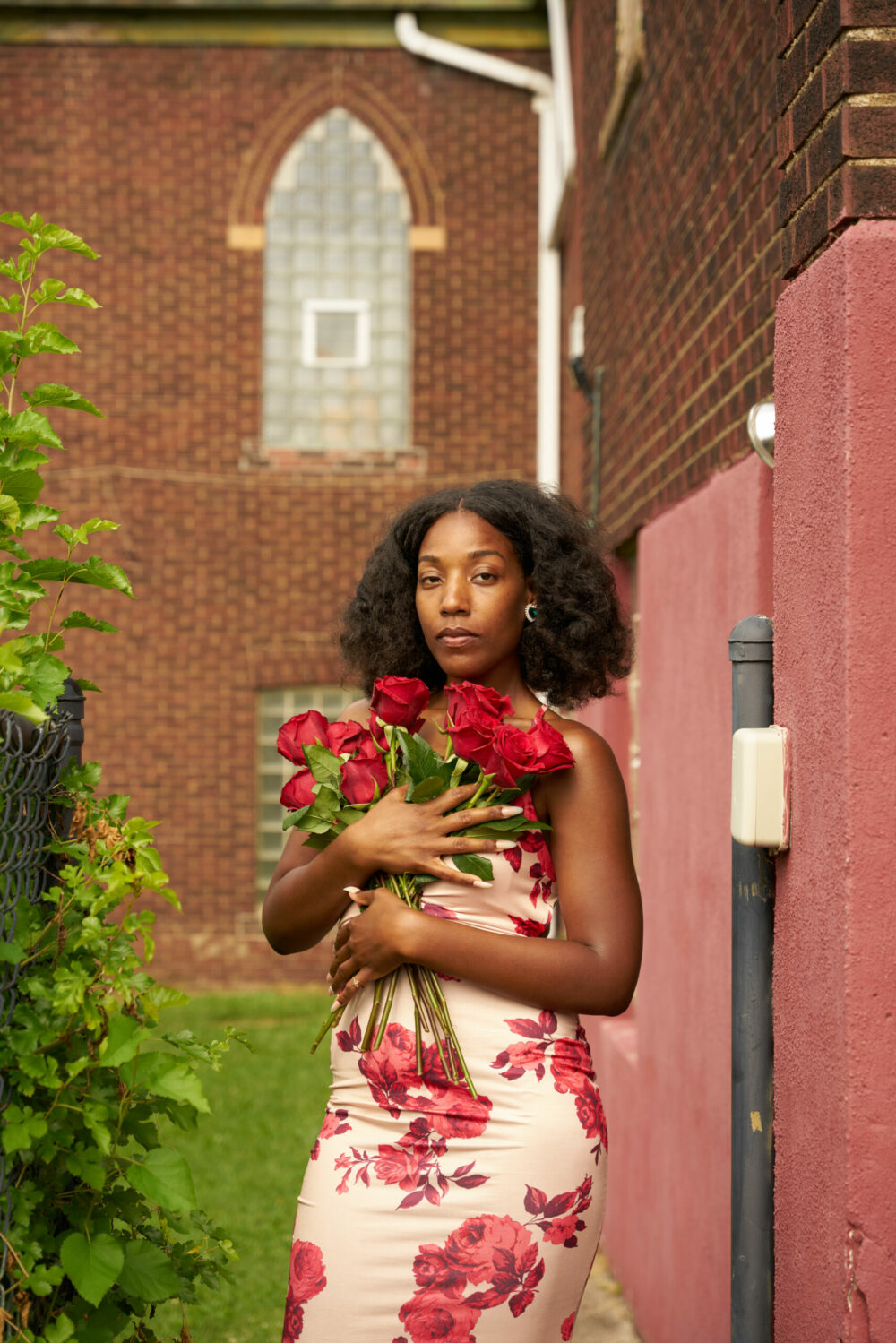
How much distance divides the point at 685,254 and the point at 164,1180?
10.8ft

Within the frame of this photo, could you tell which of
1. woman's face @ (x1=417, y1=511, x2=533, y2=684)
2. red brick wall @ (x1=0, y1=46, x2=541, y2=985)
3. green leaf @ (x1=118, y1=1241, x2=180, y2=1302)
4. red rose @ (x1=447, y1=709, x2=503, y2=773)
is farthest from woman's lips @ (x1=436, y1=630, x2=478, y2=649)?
red brick wall @ (x1=0, y1=46, x2=541, y2=985)

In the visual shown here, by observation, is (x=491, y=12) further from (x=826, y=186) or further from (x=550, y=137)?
(x=826, y=186)

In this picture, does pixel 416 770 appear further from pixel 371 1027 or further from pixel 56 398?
pixel 56 398

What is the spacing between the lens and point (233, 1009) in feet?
34.9

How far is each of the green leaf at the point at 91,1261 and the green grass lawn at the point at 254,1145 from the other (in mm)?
1284

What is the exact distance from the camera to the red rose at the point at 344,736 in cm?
232

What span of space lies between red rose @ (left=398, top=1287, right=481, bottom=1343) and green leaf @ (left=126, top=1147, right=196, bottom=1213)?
41 centimetres

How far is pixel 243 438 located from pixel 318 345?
3.41ft

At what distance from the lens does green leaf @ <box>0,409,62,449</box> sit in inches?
78.3

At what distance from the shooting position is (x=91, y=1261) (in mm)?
1932

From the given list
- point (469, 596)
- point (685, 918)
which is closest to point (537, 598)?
point (469, 596)

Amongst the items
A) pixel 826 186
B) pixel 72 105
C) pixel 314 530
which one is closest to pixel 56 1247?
pixel 826 186

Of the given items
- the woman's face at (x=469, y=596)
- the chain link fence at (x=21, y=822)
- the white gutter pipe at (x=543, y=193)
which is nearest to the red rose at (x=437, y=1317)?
the chain link fence at (x=21, y=822)

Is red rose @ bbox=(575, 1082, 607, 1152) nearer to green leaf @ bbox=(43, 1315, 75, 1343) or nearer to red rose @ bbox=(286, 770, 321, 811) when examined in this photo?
red rose @ bbox=(286, 770, 321, 811)
